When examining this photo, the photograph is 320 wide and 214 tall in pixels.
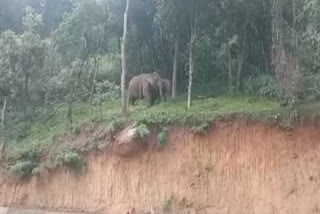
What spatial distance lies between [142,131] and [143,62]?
5.92 m

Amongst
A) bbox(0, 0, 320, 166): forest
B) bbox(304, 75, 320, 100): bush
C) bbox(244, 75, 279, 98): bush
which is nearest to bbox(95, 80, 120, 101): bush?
bbox(0, 0, 320, 166): forest

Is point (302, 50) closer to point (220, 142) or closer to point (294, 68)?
point (294, 68)

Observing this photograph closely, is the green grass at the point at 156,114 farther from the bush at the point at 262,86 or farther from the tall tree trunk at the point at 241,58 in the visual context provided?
the tall tree trunk at the point at 241,58

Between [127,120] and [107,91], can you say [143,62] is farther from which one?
[127,120]

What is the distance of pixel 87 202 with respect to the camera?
45.4 feet

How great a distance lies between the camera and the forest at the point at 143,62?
14.5m

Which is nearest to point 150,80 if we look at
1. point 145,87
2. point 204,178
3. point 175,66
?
point 145,87

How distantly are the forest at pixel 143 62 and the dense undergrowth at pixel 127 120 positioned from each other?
1.9 inches

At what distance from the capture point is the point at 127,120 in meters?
14.1

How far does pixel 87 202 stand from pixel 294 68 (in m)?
6.94

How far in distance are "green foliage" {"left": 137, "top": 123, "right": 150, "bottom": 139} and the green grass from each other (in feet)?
0.82

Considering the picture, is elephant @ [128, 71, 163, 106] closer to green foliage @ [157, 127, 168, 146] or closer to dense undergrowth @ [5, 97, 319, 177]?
dense undergrowth @ [5, 97, 319, 177]

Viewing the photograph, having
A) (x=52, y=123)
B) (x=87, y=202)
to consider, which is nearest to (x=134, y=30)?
(x=52, y=123)

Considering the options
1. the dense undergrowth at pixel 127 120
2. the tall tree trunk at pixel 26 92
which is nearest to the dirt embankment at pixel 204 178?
the dense undergrowth at pixel 127 120
